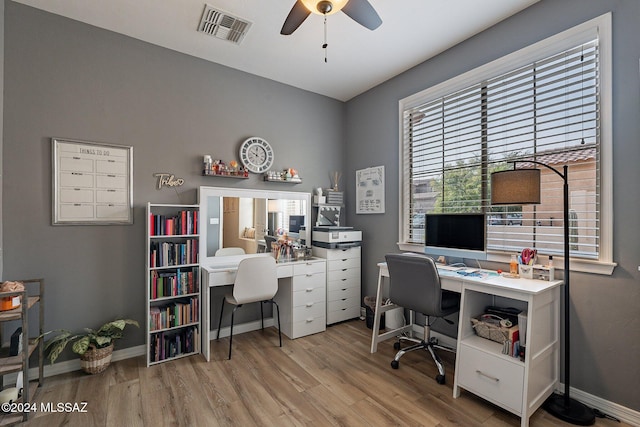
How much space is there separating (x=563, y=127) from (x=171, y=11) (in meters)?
3.11

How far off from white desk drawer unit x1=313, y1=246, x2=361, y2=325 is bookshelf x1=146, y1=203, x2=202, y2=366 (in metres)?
1.40

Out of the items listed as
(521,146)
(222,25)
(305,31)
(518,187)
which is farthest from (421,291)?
(222,25)

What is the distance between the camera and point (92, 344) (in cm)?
237

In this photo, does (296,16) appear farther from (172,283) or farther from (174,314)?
(174,314)

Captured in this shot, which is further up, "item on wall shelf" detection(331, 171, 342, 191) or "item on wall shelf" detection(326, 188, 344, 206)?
"item on wall shelf" detection(331, 171, 342, 191)

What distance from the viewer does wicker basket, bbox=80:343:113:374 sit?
2.34 metres

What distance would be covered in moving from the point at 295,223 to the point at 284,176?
0.59 metres

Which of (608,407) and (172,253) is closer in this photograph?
(608,407)

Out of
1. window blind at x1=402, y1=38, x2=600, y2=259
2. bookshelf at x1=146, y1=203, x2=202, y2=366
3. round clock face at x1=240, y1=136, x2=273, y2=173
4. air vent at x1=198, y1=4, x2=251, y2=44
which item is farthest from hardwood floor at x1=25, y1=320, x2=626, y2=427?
air vent at x1=198, y1=4, x2=251, y2=44

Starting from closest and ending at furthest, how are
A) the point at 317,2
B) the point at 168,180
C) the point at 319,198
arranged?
1. the point at 317,2
2. the point at 168,180
3. the point at 319,198

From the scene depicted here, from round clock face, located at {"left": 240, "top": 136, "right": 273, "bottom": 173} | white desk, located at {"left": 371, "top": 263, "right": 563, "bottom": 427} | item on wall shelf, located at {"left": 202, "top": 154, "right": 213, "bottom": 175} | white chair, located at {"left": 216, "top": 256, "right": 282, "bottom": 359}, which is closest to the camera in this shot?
white desk, located at {"left": 371, "top": 263, "right": 563, "bottom": 427}

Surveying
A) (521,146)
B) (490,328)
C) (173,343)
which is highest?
(521,146)

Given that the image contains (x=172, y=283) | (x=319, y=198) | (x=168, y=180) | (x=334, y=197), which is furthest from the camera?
(x=334, y=197)

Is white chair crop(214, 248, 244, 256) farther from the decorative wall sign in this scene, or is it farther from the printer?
the printer
